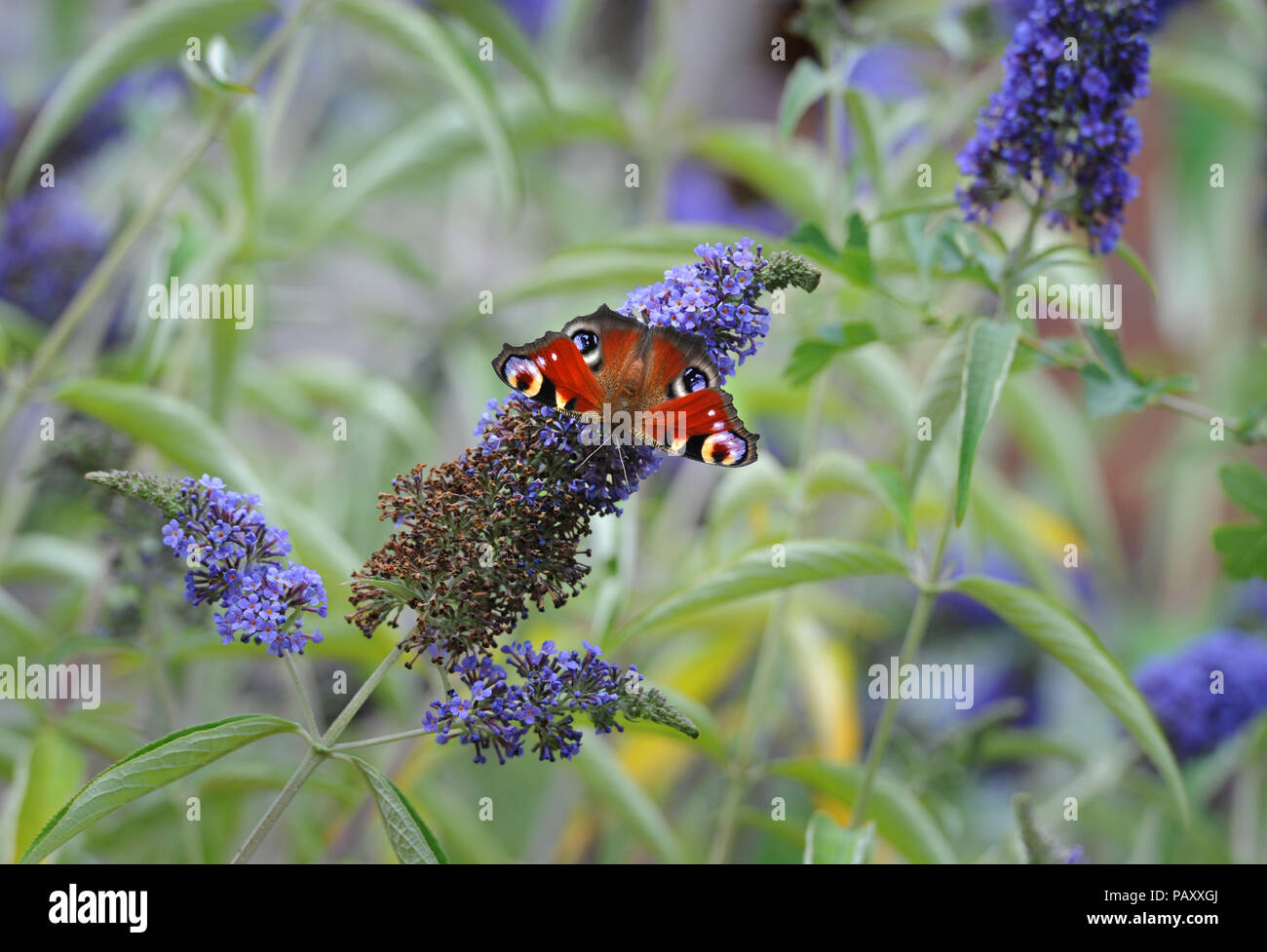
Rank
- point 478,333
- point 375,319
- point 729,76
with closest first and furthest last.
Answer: point 478,333, point 375,319, point 729,76

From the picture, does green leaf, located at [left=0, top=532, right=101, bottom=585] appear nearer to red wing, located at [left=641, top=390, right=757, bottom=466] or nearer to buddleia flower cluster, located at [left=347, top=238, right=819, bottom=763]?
buddleia flower cluster, located at [left=347, top=238, right=819, bottom=763]

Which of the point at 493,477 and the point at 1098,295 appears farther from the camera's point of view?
the point at 1098,295

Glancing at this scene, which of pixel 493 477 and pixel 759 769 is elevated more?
pixel 493 477

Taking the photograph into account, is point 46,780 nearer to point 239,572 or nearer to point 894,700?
point 239,572

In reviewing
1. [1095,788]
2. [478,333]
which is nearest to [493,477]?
[1095,788]

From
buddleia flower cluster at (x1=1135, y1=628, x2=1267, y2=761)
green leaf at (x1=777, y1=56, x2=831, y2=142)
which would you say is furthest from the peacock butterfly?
buddleia flower cluster at (x1=1135, y1=628, x2=1267, y2=761)

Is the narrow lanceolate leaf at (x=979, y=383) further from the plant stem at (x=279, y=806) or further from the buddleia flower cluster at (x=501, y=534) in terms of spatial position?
the plant stem at (x=279, y=806)

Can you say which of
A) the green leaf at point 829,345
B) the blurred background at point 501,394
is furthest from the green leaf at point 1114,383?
the green leaf at point 829,345
